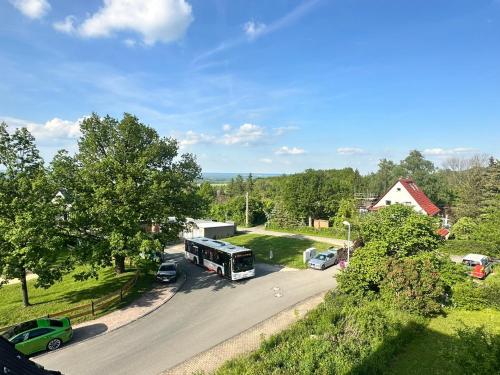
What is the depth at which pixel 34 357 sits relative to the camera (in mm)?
14805

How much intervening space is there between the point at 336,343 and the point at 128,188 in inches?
605

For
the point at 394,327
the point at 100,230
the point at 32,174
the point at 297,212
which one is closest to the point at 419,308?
the point at 394,327

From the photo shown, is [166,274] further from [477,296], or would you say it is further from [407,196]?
[407,196]

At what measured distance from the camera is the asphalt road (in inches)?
567

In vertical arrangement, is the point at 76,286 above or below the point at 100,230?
below

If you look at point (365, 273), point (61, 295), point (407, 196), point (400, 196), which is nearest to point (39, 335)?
point (61, 295)

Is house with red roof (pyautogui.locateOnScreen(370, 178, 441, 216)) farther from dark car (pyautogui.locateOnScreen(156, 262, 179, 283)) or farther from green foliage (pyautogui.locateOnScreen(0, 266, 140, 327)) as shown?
green foliage (pyautogui.locateOnScreen(0, 266, 140, 327))

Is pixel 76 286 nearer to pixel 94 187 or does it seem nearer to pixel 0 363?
pixel 94 187

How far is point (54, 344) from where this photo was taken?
15508mm

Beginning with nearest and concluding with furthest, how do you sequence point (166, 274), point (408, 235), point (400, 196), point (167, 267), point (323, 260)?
1. point (408, 235)
2. point (166, 274)
3. point (167, 267)
4. point (323, 260)
5. point (400, 196)

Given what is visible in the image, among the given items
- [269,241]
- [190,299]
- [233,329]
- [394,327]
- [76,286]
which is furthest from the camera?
[269,241]

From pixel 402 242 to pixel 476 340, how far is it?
36.8 feet

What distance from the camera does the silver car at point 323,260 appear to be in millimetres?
28938

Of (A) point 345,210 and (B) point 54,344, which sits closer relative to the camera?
(B) point 54,344
